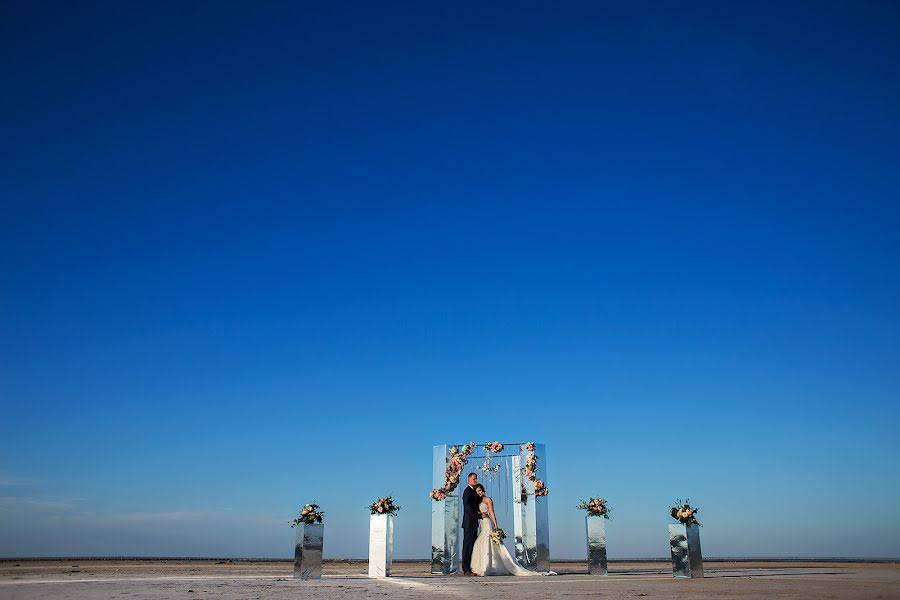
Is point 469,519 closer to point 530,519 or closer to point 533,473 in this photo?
point 530,519

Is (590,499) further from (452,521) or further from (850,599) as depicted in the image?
(850,599)

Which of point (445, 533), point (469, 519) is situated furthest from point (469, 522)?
point (445, 533)

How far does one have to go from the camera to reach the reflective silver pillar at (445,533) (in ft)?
66.9

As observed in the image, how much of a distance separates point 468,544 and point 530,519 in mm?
2101

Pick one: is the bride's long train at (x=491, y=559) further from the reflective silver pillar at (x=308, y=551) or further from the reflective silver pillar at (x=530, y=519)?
the reflective silver pillar at (x=308, y=551)

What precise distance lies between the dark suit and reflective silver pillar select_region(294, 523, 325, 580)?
5328mm

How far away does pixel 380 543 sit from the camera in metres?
18.2

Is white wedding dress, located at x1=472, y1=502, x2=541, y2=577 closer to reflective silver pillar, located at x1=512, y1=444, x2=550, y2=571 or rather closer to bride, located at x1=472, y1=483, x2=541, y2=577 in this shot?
bride, located at x1=472, y1=483, x2=541, y2=577

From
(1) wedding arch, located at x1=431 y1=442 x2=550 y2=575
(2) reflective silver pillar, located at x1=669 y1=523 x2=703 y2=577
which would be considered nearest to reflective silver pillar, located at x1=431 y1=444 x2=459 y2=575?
(1) wedding arch, located at x1=431 y1=442 x2=550 y2=575

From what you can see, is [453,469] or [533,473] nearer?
[533,473]

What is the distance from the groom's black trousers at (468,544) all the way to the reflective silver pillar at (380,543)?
3013 mm

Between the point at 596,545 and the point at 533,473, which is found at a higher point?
the point at 533,473

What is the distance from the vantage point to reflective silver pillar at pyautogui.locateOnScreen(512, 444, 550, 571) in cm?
2020

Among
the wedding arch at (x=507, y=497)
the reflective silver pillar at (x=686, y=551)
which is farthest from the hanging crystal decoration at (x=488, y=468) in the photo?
the reflective silver pillar at (x=686, y=551)
